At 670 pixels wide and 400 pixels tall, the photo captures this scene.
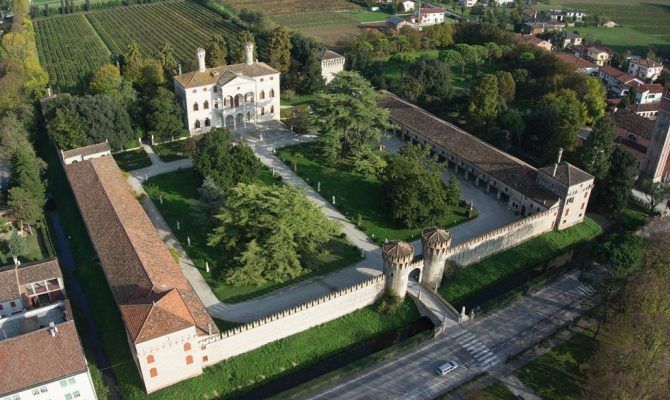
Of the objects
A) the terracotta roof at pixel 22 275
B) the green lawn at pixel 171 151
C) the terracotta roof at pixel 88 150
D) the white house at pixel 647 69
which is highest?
the white house at pixel 647 69

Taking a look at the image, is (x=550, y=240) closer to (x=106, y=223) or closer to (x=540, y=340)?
(x=540, y=340)

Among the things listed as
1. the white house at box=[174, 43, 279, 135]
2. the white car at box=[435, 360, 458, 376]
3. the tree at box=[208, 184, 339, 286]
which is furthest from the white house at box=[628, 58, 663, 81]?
the white car at box=[435, 360, 458, 376]

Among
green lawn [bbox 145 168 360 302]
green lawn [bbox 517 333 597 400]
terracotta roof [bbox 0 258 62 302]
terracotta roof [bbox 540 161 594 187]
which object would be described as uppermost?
terracotta roof [bbox 540 161 594 187]

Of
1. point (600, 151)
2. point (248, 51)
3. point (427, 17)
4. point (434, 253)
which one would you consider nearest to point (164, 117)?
point (248, 51)

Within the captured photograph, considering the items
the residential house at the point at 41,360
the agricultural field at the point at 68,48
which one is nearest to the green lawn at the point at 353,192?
the residential house at the point at 41,360

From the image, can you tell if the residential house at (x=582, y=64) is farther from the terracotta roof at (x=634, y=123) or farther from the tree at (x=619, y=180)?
the tree at (x=619, y=180)

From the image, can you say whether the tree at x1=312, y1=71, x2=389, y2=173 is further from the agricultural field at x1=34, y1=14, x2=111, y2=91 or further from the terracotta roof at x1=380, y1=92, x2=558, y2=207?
the agricultural field at x1=34, y1=14, x2=111, y2=91
